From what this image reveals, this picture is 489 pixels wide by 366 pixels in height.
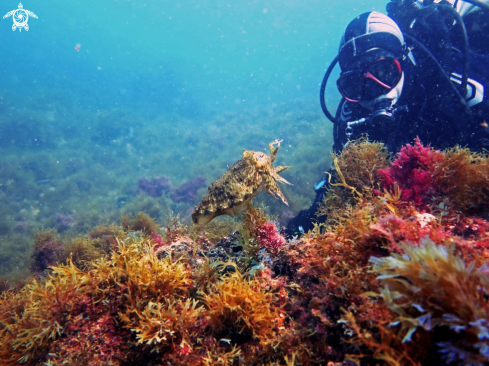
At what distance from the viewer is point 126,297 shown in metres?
2.14

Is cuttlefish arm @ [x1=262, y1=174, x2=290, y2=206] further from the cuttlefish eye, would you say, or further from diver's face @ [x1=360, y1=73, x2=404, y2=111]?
diver's face @ [x1=360, y1=73, x2=404, y2=111]

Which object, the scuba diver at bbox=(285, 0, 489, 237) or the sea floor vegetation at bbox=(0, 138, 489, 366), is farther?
the scuba diver at bbox=(285, 0, 489, 237)

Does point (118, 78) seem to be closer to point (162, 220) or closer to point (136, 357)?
point (162, 220)

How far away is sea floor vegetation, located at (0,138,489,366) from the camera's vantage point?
3.99ft

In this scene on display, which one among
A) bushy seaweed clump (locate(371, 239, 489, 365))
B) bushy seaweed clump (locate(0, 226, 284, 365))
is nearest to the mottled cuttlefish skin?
bushy seaweed clump (locate(0, 226, 284, 365))

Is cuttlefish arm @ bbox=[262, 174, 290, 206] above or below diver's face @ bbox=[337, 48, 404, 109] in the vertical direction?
below

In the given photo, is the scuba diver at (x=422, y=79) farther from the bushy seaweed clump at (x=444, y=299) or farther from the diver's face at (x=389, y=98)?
the bushy seaweed clump at (x=444, y=299)

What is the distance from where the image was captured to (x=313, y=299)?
5.75ft

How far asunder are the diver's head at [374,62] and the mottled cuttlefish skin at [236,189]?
4.12m

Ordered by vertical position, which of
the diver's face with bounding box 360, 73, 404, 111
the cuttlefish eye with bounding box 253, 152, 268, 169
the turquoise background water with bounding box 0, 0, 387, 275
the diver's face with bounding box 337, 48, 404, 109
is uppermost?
the turquoise background water with bounding box 0, 0, 387, 275

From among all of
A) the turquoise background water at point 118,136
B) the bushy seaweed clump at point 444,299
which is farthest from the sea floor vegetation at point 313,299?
the turquoise background water at point 118,136

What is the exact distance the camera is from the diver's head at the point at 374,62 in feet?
17.3

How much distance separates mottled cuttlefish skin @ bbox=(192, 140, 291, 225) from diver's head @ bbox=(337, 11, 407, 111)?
412 cm

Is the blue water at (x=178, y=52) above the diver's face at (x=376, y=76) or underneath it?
above
